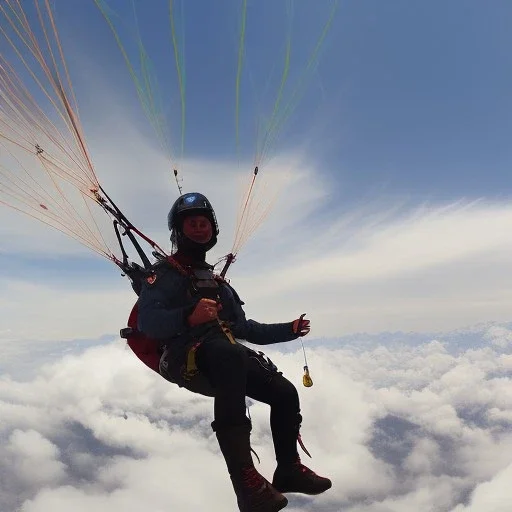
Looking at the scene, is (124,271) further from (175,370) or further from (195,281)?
(175,370)

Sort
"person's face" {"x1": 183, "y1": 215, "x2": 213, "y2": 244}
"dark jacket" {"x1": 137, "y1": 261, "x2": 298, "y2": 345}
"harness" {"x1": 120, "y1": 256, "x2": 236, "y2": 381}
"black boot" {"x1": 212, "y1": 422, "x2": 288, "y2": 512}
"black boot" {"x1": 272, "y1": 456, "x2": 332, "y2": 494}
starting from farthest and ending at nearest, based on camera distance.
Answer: "person's face" {"x1": 183, "y1": 215, "x2": 213, "y2": 244} → "harness" {"x1": 120, "y1": 256, "x2": 236, "y2": 381} → "black boot" {"x1": 272, "y1": 456, "x2": 332, "y2": 494} → "dark jacket" {"x1": 137, "y1": 261, "x2": 298, "y2": 345} → "black boot" {"x1": 212, "y1": 422, "x2": 288, "y2": 512}

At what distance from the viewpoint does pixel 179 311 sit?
5.43m

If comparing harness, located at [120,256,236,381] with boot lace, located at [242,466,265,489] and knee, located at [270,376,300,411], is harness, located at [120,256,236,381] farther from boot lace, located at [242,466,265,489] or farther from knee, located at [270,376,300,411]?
boot lace, located at [242,466,265,489]

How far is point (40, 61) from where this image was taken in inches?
220

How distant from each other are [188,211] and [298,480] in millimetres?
3749

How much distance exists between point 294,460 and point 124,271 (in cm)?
347

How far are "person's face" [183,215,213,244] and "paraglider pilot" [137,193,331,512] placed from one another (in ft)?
0.05

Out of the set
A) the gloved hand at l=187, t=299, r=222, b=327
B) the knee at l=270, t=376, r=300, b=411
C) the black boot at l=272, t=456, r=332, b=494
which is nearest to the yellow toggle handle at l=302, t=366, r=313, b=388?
the knee at l=270, t=376, r=300, b=411

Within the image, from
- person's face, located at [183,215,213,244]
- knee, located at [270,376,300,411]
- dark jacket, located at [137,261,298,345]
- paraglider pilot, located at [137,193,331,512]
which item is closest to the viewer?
paraglider pilot, located at [137,193,331,512]

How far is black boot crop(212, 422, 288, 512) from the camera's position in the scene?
4684 millimetres

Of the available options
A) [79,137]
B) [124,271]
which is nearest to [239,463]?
[124,271]

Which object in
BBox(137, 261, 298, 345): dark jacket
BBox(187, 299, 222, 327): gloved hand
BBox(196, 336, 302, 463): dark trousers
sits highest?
BBox(137, 261, 298, 345): dark jacket

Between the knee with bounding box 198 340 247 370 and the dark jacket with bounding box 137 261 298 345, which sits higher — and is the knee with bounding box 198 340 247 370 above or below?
below

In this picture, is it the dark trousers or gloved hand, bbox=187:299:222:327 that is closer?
the dark trousers
